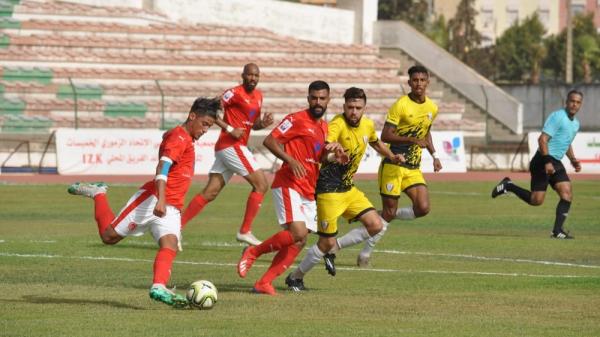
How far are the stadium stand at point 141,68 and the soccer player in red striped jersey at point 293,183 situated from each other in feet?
92.9

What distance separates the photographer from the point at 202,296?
11797 mm

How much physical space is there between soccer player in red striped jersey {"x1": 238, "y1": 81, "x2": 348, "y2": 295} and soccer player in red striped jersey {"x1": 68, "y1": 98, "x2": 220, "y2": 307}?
1247 millimetres

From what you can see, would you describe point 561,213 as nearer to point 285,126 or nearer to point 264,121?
point 264,121

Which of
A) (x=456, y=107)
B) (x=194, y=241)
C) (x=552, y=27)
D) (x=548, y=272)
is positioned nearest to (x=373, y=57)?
(x=456, y=107)

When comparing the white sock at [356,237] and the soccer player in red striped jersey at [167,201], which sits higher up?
the soccer player in red striped jersey at [167,201]

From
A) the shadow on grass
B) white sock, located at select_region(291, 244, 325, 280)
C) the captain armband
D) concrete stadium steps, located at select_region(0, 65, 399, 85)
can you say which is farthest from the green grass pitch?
concrete stadium steps, located at select_region(0, 65, 399, 85)

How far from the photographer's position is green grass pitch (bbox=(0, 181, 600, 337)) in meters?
11.0

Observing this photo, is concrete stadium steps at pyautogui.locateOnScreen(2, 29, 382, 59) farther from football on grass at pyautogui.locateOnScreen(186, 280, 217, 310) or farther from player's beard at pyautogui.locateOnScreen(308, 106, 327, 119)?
football on grass at pyautogui.locateOnScreen(186, 280, 217, 310)

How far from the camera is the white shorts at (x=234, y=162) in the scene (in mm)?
18969

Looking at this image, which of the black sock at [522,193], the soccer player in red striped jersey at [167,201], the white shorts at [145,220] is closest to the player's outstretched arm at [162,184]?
the soccer player in red striped jersey at [167,201]

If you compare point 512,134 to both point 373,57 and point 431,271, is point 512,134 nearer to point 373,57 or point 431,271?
point 373,57

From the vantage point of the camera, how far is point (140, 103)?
43.9 m

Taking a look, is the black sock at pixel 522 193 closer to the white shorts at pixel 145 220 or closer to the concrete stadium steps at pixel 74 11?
the white shorts at pixel 145 220

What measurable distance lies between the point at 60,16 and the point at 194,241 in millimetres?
28935
